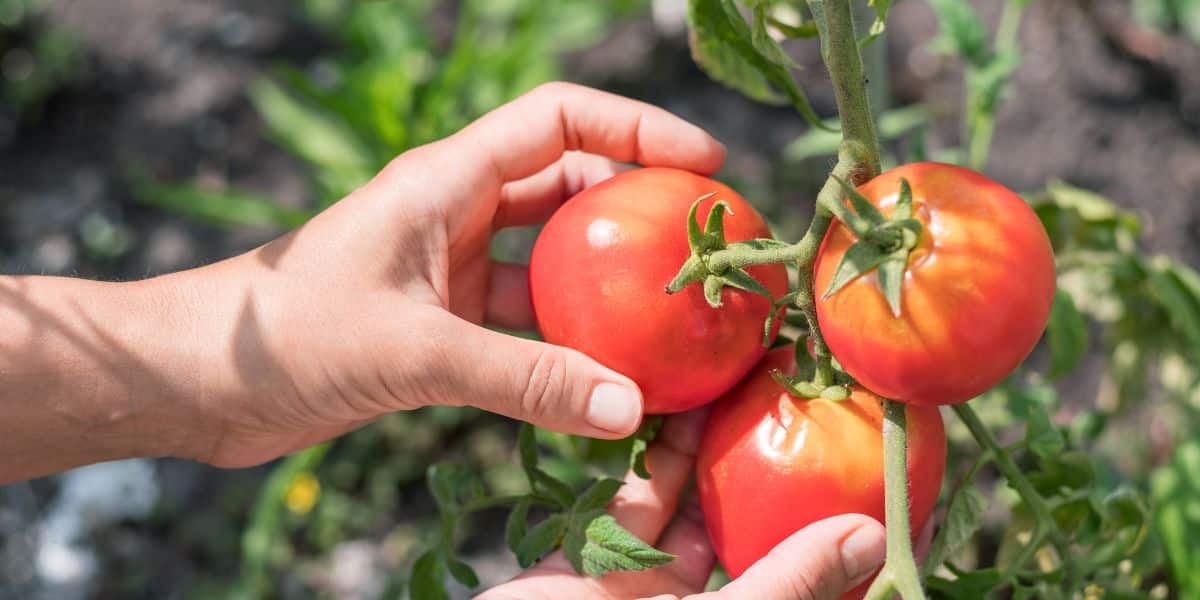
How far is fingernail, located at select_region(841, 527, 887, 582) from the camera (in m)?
1.12

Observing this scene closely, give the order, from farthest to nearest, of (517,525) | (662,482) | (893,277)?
(662,482) → (517,525) → (893,277)

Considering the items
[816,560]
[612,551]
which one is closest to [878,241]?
[816,560]

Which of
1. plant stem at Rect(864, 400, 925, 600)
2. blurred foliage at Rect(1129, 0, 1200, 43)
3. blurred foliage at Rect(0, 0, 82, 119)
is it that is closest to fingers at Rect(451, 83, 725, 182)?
plant stem at Rect(864, 400, 925, 600)

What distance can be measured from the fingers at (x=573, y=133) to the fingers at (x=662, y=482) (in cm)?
35

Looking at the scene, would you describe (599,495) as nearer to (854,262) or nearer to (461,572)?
(461,572)

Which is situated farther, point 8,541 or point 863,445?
point 8,541

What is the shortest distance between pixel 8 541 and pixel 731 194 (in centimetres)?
197

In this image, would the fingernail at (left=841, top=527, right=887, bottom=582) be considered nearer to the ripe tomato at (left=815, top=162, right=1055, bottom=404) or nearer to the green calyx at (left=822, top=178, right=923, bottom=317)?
the ripe tomato at (left=815, top=162, right=1055, bottom=404)

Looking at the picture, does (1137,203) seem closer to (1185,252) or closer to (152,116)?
(1185,252)

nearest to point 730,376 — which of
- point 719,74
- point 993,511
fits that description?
point 719,74

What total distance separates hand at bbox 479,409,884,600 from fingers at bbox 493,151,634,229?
0.39 metres

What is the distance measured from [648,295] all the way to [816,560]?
32 cm

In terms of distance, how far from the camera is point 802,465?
114 cm

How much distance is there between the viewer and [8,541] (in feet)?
7.90
